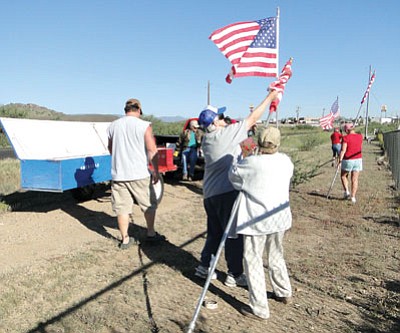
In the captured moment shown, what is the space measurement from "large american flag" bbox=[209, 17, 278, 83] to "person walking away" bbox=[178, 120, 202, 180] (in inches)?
203

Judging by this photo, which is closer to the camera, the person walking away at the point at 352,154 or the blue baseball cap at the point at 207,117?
the blue baseball cap at the point at 207,117

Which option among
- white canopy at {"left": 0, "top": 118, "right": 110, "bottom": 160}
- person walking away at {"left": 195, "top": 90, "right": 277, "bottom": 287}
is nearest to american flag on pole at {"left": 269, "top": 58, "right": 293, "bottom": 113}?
person walking away at {"left": 195, "top": 90, "right": 277, "bottom": 287}

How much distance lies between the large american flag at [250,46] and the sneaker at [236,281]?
2439 millimetres

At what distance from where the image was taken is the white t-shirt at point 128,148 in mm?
5266

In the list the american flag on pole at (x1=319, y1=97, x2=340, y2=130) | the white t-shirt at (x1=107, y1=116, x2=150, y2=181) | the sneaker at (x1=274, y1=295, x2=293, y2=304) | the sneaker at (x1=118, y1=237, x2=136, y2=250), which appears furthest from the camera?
the american flag on pole at (x1=319, y1=97, x2=340, y2=130)

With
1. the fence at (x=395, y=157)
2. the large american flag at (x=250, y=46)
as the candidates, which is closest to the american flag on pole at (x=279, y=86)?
the large american flag at (x=250, y=46)

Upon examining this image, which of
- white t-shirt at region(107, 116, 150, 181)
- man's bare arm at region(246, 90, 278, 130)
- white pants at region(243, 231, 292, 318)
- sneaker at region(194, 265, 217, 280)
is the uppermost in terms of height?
man's bare arm at region(246, 90, 278, 130)

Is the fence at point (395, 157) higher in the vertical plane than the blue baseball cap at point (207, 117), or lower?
lower

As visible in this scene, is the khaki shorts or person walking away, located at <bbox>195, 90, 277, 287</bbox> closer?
person walking away, located at <bbox>195, 90, 277, 287</bbox>

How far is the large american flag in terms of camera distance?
17.3 feet

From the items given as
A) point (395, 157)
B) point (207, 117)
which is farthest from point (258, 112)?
point (395, 157)

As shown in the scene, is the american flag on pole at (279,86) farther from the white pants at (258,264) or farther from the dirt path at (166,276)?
the dirt path at (166,276)

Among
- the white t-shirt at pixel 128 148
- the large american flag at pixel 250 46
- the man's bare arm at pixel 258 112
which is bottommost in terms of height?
the white t-shirt at pixel 128 148

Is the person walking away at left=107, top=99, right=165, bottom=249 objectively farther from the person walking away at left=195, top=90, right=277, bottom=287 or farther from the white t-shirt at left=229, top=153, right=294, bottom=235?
the white t-shirt at left=229, top=153, right=294, bottom=235
